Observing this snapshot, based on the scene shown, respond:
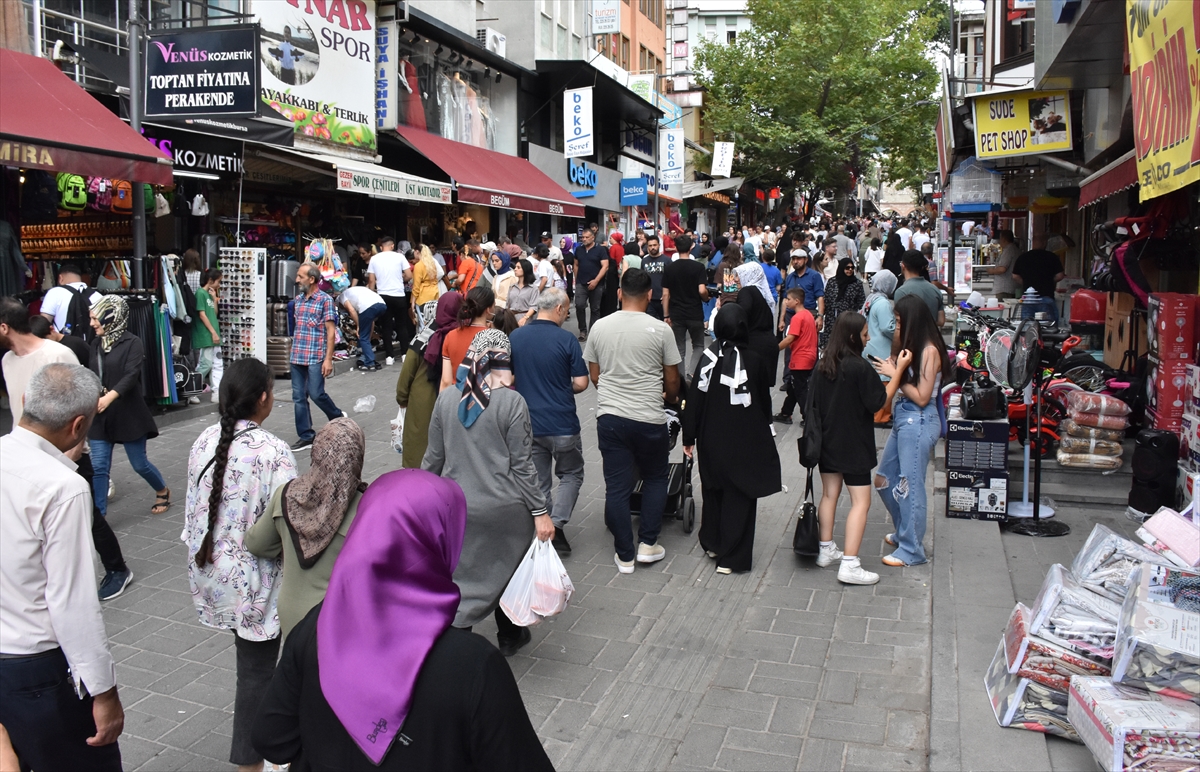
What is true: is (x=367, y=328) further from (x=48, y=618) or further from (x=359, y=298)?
(x=48, y=618)


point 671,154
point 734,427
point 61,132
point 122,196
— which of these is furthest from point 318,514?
point 671,154

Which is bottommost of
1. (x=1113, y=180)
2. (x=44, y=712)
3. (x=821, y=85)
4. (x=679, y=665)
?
(x=679, y=665)

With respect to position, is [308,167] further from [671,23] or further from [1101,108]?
[671,23]

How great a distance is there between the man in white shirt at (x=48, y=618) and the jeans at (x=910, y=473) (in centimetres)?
498

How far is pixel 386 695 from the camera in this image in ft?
6.65

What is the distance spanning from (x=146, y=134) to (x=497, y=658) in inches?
459

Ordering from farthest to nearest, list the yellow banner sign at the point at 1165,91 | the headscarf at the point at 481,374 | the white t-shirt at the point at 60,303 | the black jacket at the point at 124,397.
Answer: the white t-shirt at the point at 60,303
the black jacket at the point at 124,397
the headscarf at the point at 481,374
the yellow banner sign at the point at 1165,91

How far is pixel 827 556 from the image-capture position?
676cm

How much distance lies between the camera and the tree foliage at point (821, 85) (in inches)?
1492

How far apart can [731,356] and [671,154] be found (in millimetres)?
30486

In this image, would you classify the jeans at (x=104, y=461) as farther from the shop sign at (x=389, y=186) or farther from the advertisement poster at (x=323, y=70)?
the advertisement poster at (x=323, y=70)

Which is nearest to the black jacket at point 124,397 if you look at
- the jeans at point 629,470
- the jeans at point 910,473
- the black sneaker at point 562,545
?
Result: the black sneaker at point 562,545

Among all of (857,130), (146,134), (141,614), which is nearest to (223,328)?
(146,134)

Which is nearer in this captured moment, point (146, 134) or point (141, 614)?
point (141, 614)
